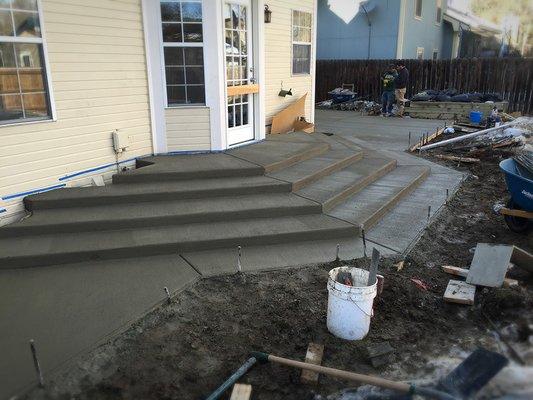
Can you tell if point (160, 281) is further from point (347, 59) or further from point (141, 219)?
point (347, 59)

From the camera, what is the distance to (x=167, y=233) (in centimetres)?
523

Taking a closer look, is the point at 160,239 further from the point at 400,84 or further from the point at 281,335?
the point at 400,84

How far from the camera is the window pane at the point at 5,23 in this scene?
503cm

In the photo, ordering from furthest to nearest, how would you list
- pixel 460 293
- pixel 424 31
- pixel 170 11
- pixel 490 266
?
pixel 424 31
pixel 170 11
pixel 490 266
pixel 460 293

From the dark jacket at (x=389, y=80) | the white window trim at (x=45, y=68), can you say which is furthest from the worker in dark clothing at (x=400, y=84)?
the white window trim at (x=45, y=68)

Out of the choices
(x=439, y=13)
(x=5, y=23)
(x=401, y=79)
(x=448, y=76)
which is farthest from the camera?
(x=439, y=13)

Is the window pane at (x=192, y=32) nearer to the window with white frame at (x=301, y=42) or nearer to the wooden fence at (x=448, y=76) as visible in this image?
the window with white frame at (x=301, y=42)

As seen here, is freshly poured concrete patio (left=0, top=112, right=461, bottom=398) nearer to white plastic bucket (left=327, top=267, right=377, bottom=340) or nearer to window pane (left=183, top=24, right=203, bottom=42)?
white plastic bucket (left=327, top=267, right=377, bottom=340)

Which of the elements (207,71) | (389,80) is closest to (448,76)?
(389,80)

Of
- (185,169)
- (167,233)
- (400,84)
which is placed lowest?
(167,233)

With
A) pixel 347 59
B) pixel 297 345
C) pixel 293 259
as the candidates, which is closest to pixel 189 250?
→ pixel 293 259

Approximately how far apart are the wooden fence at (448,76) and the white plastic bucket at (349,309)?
15345 mm

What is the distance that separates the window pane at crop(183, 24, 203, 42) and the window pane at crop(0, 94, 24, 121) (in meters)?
2.72

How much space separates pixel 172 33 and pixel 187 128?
4.86 feet
